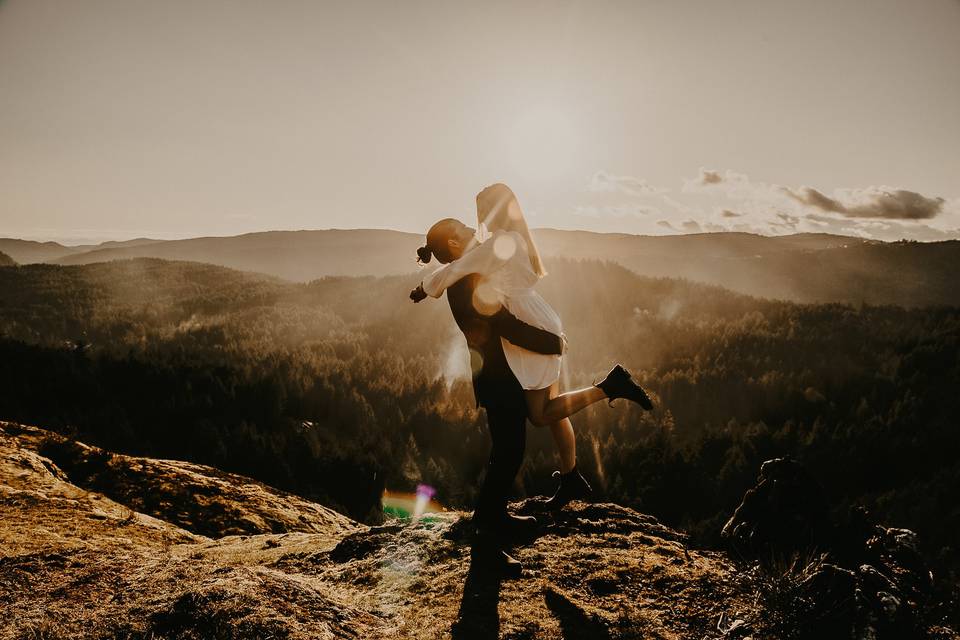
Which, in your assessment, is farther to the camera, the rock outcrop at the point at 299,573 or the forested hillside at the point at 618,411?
the forested hillside at the point at 618,411

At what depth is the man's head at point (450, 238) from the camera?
285 cm

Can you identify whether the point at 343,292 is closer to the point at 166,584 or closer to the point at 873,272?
the point at 166,584

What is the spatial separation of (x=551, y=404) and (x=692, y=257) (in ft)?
319

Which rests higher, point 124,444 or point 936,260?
point 936,260

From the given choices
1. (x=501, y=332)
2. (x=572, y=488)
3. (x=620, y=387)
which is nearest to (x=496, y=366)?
(x=501, y=332)

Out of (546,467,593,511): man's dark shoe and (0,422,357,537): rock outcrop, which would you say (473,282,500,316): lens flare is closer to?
(546,467,593,511): man's dark shoe

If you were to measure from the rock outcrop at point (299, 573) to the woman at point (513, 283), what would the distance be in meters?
0.85

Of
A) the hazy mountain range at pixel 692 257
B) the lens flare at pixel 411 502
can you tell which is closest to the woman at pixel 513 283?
the lens flare at pixel 411 502

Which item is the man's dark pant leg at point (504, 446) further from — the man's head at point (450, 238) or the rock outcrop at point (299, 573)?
the man's head at point (450, 238)

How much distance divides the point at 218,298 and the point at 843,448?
29.9m

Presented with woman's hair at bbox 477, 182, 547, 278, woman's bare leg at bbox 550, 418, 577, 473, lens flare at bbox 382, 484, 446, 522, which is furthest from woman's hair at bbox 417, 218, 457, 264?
lens flare at bbox 382, 484, 446, 522

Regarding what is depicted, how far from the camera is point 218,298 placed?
28.1 metres

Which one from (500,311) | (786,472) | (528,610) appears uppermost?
(500,311)

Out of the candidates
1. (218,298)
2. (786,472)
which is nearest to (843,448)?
(786,472)
